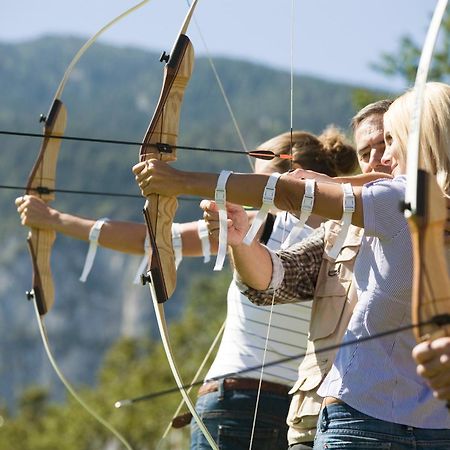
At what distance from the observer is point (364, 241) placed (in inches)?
95.9

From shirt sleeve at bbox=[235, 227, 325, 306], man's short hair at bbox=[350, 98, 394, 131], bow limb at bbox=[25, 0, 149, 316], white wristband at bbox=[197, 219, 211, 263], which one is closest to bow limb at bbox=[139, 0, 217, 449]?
shirt sleeve at bbox=[235, 227, 325, 306]

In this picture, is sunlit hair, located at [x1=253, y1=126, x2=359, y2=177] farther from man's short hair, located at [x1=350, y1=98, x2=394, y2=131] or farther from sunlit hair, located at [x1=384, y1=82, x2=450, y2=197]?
sunlit hair, located at [x1=384, y1=82, x2=450, y2=197]

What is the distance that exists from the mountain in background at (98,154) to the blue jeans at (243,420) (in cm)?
5273

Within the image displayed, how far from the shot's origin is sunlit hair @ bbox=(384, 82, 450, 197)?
2275 mm

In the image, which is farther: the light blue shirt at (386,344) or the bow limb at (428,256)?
the light blue shirt at (386,344)

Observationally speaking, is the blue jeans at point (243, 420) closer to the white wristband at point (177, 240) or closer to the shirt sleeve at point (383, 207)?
the white wristband at point (177, 240)

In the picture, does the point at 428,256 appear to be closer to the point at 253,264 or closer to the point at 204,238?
the point at 253,264

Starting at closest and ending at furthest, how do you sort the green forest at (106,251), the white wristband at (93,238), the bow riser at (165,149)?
the bow riser at (165,149)
the white wristband at (93,238)
the green forest at (106,251)

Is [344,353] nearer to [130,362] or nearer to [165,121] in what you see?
[165,121]

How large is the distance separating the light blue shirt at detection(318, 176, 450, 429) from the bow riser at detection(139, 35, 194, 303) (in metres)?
0.62

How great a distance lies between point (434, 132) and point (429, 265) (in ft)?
1.28

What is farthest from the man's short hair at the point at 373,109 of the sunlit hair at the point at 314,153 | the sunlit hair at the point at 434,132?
the sunlit hair at the point at 434,132

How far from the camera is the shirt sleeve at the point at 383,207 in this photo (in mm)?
2250

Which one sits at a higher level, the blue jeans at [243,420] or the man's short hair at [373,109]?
the man's short hair at [373,109]
